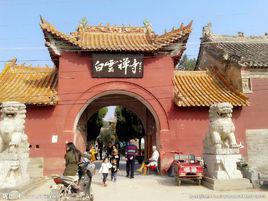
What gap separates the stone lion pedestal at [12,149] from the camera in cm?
789

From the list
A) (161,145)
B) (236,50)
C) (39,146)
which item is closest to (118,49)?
(161,145)

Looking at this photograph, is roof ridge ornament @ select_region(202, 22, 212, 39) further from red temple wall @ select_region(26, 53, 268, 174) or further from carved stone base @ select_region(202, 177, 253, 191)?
carved stone base @ select_region(202, 177, 253, 191)

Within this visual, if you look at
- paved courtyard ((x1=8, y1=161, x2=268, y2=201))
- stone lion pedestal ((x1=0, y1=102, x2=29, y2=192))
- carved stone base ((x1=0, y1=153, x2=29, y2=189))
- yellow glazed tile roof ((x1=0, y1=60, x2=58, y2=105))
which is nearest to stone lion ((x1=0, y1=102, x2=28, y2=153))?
stone lion pedestal ((x1=0, y1=102, x2=29, y2=192))

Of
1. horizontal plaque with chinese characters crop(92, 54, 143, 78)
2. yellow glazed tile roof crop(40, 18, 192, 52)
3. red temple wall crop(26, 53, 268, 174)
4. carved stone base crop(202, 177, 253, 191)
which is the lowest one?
carved stone base crop(202, 177, 253, 191)

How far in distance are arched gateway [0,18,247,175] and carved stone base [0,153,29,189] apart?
417cm

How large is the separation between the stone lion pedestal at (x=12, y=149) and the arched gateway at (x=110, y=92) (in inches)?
142

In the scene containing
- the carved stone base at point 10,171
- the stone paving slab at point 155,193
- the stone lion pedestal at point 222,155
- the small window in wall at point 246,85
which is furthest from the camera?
the small window in wall at point 246,85

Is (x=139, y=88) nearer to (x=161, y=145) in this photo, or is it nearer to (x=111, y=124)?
(x=161, y=145)

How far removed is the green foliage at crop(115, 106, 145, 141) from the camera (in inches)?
1073

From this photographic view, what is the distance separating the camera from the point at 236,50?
17.0 meters

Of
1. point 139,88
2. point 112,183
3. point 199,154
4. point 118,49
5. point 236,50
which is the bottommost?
point 112,183

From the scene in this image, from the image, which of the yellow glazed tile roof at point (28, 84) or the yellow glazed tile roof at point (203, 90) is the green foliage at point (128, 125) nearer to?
the yellow glazed tile roof at point (203, 90)

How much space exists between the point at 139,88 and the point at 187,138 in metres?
3.08

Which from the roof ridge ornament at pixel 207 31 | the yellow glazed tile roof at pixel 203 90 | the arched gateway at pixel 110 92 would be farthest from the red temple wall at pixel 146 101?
the roof ridge ornament at pixel 207 31
